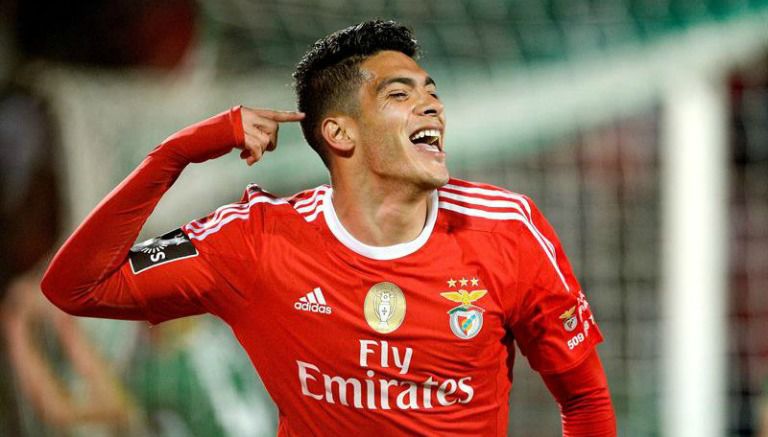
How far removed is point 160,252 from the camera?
2.38m

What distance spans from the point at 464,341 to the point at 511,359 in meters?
0.21

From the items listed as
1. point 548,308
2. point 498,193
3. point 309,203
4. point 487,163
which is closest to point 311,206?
point 309,203

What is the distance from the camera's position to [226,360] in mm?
5137

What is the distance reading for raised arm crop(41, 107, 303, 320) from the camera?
→ 228cm

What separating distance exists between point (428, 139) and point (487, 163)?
241 centimetres

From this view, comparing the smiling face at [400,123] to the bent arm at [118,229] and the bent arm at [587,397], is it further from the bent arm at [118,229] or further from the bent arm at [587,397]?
the bent arm at [587,397]

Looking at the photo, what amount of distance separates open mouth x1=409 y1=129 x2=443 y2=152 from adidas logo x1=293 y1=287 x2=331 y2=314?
0.41 m

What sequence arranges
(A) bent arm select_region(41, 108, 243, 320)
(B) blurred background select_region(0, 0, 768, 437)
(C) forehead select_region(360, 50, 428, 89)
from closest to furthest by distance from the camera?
(A) bent arm select_region(41, 108, 243, 320), (C) forehead select_region(360, 50, 428, 89), (B) blurred background select_region(0, 0, 768, 437)

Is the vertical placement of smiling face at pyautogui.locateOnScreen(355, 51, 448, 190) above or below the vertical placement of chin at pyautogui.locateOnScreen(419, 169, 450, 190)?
above

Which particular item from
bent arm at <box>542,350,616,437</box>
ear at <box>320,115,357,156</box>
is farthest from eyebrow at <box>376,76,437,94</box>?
bent arm at <box>542,350,616,437</box>

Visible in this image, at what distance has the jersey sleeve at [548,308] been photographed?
Result: 2.39m

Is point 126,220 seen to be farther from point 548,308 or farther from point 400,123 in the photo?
point 548,308

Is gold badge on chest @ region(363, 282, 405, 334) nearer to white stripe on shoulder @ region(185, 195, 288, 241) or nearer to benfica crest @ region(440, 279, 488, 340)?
benfica crest @ region(440, 279, 488, 340)

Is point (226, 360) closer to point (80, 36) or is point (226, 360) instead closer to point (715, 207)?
point (80, 36)
